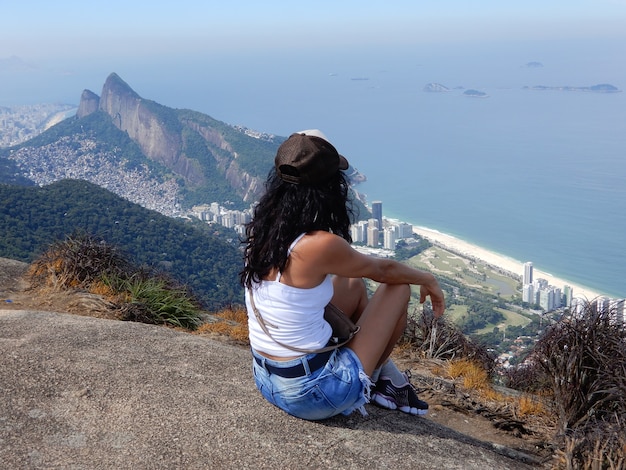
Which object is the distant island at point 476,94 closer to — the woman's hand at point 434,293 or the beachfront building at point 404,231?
the beachfront building at point 404,231

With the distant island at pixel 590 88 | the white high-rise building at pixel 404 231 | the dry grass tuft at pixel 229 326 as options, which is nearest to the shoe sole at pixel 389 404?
the dry grass tuft at pixel 229 326

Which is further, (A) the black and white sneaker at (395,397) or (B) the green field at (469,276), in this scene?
(B) the green field at (469,276)

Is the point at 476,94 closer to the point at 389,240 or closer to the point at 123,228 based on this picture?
the point at 389,240

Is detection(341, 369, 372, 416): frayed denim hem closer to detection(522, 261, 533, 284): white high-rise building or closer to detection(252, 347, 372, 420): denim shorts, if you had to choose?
detection(252, 347, 372, 420): denim shorts

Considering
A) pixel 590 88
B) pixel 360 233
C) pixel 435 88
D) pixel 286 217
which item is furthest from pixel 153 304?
pixel 435 88

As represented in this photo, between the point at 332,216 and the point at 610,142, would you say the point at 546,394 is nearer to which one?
the point at 332,216

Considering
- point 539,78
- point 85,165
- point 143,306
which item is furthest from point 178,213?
point 539,78

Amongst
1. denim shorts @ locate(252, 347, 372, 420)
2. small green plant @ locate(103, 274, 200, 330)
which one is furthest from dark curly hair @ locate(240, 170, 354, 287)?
small green plant @ locate(103, 274, 200, 330)
